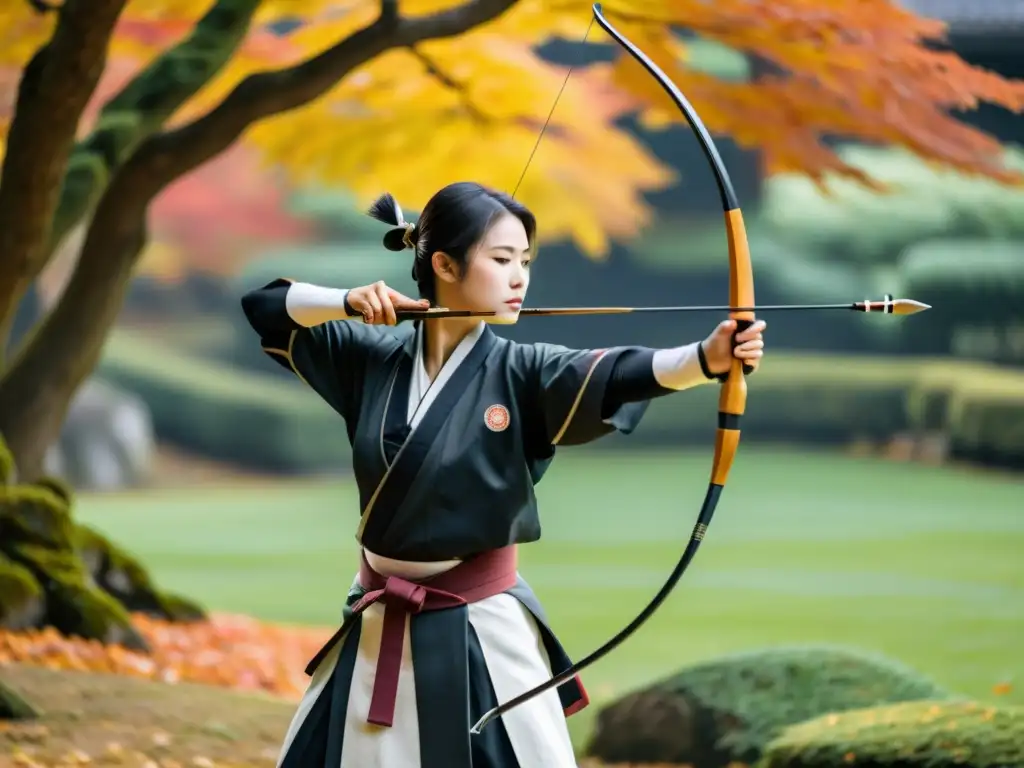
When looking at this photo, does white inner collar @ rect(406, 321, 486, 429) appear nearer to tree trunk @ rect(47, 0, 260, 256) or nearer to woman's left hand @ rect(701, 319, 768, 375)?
woman's left hand @ rect(701, 319, 768, 375)

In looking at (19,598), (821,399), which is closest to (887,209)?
(821,399)

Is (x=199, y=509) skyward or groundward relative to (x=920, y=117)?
groundward

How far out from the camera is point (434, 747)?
1760mm

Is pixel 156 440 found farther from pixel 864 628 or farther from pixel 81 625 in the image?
pixel 864 628

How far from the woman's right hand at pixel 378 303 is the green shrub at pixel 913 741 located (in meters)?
1.54

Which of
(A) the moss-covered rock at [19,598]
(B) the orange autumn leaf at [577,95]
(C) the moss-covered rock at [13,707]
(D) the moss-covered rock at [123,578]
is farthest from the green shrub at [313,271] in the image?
(C) the moss-covered rock at [13,707]

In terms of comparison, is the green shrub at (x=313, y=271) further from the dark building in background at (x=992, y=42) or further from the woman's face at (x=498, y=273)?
the woman's face at (x=498, y=273)

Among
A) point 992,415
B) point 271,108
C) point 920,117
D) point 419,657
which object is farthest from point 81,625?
point 992,415

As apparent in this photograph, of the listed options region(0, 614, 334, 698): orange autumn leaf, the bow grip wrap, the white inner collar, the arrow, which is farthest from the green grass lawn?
the bow grip wrap

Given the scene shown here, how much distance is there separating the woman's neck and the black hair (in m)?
0.06

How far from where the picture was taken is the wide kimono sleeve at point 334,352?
1.92 m

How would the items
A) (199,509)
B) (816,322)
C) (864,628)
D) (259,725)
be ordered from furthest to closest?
(199,509)
(816,322)
(864,628)
(259,725)

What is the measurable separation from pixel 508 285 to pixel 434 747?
62 centimetres

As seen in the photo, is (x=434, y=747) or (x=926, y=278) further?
(x=926, y=278)
